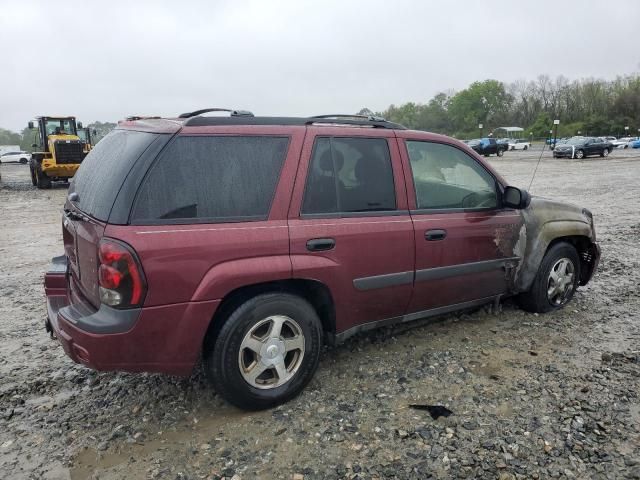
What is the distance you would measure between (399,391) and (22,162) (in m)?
56.2

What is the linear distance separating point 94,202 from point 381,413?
86.1 inches

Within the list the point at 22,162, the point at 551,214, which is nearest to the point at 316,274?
the point at 551,214

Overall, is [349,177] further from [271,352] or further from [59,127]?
[59,127]

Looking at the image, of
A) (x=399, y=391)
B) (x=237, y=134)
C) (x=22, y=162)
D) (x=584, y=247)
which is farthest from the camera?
(x=22, y=162)

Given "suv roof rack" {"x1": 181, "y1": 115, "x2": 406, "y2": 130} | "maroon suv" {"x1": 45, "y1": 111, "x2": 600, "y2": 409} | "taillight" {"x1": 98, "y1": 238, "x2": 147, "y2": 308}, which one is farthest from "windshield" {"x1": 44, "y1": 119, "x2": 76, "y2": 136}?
"taillight" {"x1": 98, "y1": 238, "x2": 147, "y2": 308}

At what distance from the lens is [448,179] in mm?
3932

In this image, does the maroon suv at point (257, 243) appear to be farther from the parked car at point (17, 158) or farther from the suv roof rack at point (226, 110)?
the parked car at point (17, 158)

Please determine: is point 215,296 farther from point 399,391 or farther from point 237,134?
point 399,391

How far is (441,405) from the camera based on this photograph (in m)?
3.17

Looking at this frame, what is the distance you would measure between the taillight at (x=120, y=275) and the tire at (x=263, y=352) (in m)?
0.55

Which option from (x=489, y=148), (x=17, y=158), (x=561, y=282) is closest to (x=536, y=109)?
(x=489, y=148)

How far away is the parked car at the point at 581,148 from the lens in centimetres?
3438

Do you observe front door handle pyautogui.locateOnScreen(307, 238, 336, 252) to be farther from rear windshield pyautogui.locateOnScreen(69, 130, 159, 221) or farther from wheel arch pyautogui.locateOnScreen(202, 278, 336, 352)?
rear windshield pyautogui.locateOnScreen(69, 130, 159, 221)

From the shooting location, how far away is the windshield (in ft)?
68.6
